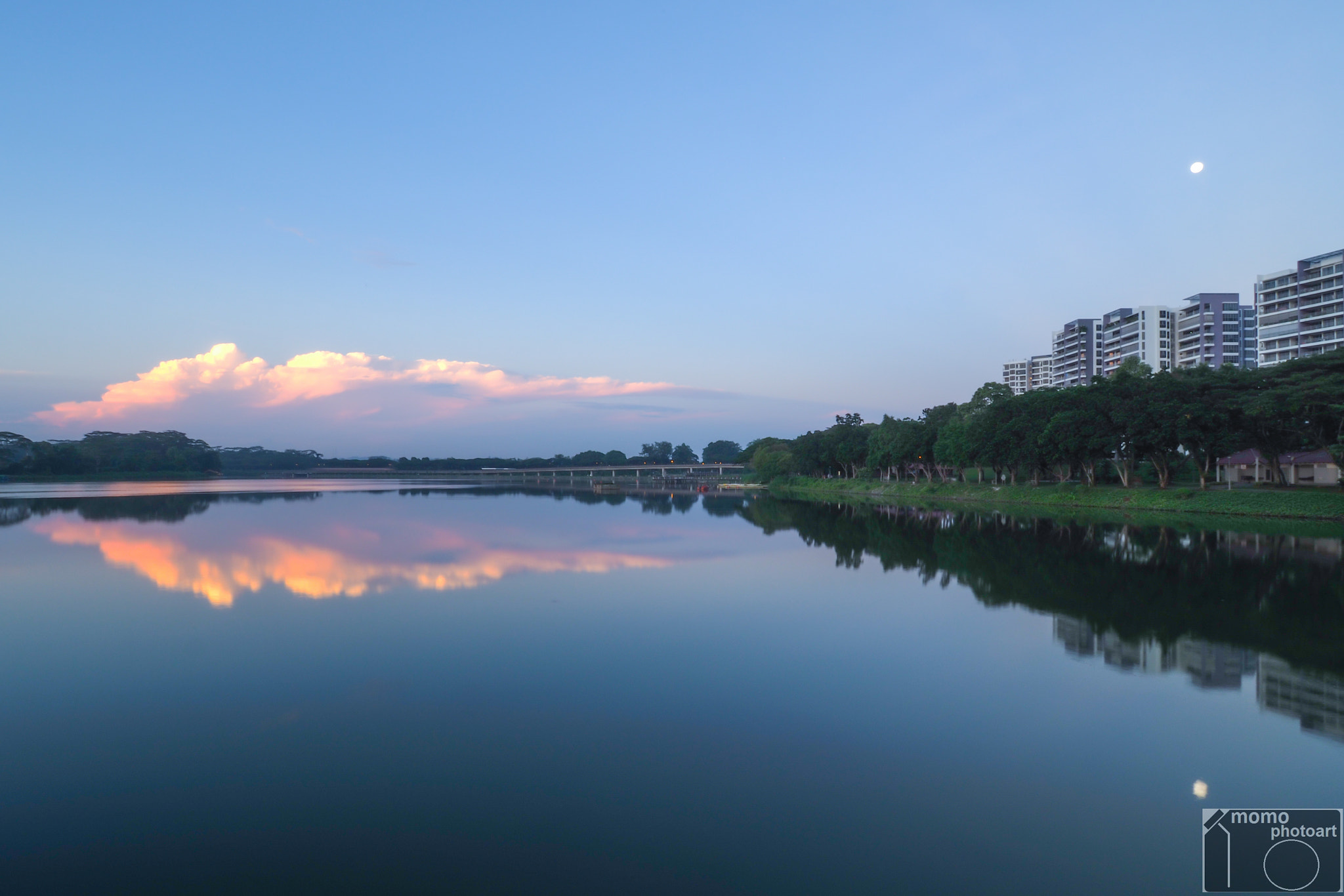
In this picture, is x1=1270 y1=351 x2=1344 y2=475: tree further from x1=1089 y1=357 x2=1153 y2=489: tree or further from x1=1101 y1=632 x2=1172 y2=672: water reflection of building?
x1=1101 y1=632 x2=1172 y2=672: water reflection of building

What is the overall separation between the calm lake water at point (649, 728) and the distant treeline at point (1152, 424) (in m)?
18.5

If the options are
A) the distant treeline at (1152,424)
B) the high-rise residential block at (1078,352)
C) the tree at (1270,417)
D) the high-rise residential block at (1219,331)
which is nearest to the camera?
the tree at (1270,417)

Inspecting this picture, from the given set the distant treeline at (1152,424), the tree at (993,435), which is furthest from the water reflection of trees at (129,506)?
the distant treeline at (1152,424)

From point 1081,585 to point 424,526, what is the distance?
2332cm

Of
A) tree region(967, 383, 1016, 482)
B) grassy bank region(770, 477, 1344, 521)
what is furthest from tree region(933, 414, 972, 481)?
grassy bank region(770, 477, 1344, 521)

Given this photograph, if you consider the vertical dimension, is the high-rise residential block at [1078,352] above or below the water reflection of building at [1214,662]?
above

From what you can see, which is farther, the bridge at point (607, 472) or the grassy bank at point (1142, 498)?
the bridge at point (607, 472)

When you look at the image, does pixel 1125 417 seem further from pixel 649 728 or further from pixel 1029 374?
pixel 1029 374

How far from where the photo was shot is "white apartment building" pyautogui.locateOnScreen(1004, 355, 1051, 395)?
123 m

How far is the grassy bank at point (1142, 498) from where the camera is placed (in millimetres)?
29203

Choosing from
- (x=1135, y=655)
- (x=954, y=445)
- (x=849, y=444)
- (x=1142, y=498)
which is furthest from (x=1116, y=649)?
(x=849, y=444)

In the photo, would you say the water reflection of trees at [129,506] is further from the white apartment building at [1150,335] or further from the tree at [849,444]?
the white apartment building at [1150,335]

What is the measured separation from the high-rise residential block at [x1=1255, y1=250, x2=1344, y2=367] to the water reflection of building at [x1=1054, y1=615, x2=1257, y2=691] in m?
69.3

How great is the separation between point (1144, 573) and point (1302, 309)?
72.9 m
